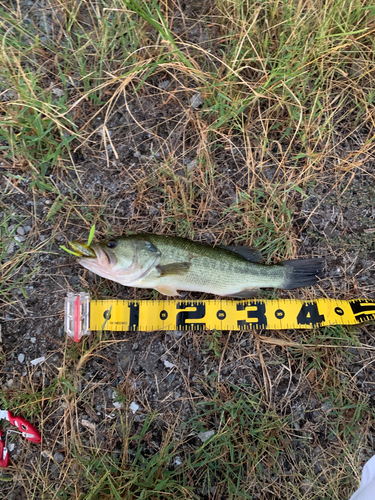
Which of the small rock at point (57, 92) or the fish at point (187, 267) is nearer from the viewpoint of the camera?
the fish at point (187, 267)

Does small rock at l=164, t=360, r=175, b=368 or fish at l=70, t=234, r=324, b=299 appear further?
small rock at l=164, t=360, r=175, b=368

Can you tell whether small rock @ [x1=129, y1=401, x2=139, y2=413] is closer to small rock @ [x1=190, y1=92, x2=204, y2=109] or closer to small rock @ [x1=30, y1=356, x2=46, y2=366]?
small rock @ [x1=30, y1=356, x2=46, y2=366]

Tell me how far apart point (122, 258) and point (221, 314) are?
1.26m

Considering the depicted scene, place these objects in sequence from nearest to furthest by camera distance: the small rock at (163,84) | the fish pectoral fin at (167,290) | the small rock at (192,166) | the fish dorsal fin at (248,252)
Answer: the fish pectoral fin at (167,290), the fish dorsal fin at (248,252), the small rock at (192,166), the small rock at (163,84)

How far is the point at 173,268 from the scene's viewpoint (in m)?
3.07

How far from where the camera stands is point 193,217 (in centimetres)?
347

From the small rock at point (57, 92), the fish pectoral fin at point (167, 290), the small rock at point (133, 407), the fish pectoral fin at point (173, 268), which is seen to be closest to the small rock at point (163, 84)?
the small rock at point (57, 92)

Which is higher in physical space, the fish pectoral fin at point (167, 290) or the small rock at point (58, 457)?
the fish pectoral fin at point (167, 290)

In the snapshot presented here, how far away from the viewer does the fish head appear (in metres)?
2.93

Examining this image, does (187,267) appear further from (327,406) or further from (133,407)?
(327,406)

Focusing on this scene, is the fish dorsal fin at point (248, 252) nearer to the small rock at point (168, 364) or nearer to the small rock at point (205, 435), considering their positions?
the small rock at point (168, 364)

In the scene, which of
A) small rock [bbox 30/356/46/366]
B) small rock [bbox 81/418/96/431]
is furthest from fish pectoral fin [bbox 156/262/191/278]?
small rock [bbox 81/418/96/431]

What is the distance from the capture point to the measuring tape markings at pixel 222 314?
3.20m

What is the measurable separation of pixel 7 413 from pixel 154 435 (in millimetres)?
1524
